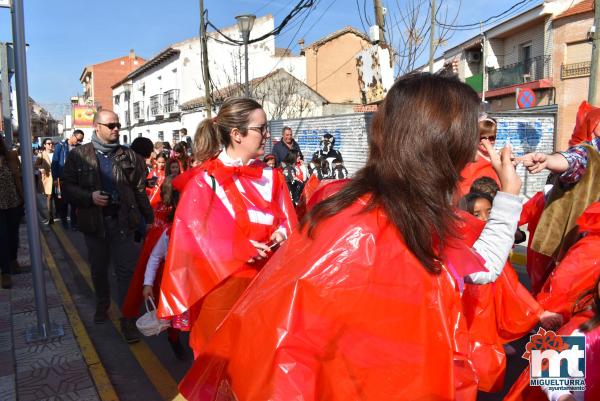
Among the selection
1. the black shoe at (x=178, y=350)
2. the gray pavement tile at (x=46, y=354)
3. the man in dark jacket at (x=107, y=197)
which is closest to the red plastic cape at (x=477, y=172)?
the black shoe at (x=178, y=350)

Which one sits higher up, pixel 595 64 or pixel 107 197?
pixel 595 64

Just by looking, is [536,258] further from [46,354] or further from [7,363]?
[7,363]

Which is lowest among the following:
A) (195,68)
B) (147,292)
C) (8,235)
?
(8,235)

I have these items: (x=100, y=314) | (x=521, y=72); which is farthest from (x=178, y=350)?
(x=521, y=72)

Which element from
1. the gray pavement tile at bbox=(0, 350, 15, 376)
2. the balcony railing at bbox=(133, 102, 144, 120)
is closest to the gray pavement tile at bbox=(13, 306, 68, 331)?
the gray pavement tile at bbox=(0, 350, 15, 376)

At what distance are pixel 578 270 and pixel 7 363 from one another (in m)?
3.85

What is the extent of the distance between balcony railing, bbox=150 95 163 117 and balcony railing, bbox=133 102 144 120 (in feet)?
10.3

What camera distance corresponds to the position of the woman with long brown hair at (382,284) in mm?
1295

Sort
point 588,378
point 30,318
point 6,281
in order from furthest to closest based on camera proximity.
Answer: point 6,281, point 30,318, point 588,378

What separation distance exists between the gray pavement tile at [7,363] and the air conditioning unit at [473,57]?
31636mm

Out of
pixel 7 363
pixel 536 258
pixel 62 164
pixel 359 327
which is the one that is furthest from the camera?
pixel 62 164

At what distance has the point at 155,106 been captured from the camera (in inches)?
1470

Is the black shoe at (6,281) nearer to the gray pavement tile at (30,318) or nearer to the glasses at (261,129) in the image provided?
the gray pavement tile at (30,318)

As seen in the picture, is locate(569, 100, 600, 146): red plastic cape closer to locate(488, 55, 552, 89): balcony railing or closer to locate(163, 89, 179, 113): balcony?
locate(488, 55, 552, 89): balcony railing
